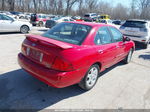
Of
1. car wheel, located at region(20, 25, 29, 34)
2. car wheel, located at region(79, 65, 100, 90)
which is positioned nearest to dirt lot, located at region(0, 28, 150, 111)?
car wheel, located at region(79, 65, 100, 90)

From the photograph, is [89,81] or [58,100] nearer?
[58,100]

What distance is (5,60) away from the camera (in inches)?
201

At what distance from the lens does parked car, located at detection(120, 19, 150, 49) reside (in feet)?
27.3

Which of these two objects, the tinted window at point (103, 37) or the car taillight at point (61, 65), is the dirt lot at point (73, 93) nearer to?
the car taillight at point (61, 65)

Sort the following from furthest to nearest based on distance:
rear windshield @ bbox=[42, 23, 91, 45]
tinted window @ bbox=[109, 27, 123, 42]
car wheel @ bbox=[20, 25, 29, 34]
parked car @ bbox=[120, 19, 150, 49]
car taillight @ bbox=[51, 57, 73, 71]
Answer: car wheel @ bbox=[20, 25, 29, 34] → parked car @ bbox=[120, 19, 150, 49] → tinted window @ bbox=[109, 27, 123, 42] → rear windshield @ bbox=[42, 23, 91, 45] → car taillight @ bbox=[51, 57, 73, 71]

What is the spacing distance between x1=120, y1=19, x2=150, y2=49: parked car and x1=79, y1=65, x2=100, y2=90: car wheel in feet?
19.3

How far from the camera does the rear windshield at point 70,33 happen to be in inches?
127

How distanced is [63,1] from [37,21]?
46091 mm

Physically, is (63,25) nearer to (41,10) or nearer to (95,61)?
(95,61)

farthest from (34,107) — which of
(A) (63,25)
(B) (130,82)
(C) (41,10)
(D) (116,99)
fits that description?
(C) (41,10)

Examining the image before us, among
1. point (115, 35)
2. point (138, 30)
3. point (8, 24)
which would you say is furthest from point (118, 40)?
point (8, 24)

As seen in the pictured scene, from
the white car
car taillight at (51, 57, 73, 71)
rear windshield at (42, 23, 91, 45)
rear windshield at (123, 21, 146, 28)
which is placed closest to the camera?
car taillight at (51, 57, 73, 71)

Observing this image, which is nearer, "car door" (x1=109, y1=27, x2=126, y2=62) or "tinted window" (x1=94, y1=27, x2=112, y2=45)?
"tinted window" (x1=94, y1=27, x2=112, y2=45)

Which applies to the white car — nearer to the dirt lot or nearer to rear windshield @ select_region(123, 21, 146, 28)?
the dirt lot
